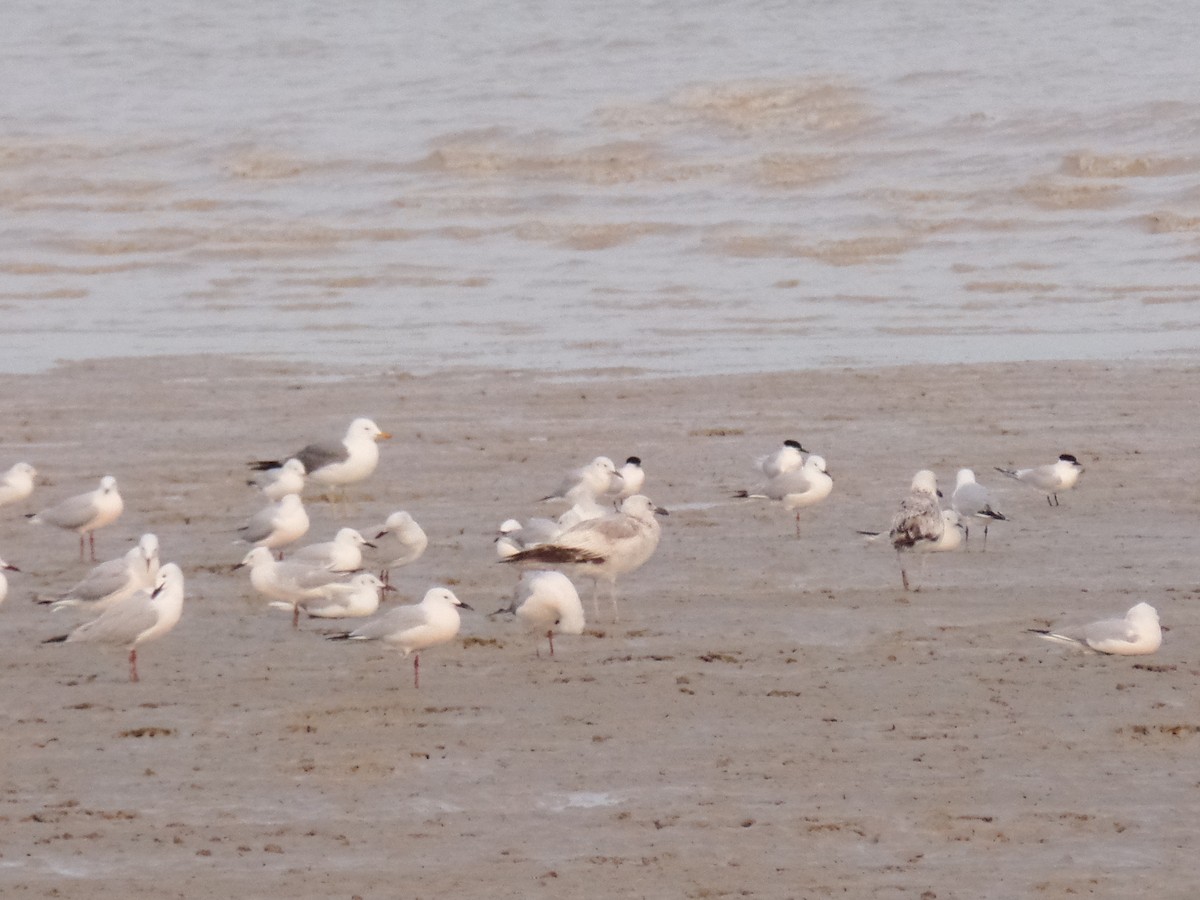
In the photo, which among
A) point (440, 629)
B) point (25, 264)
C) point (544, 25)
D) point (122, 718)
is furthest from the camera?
point (544, 25)

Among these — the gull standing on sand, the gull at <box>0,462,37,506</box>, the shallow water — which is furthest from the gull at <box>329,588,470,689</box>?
the shallow water

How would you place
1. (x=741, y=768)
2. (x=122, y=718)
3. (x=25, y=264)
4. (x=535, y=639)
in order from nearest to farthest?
1. (x=741, y=768)
2. (x=122, y=718)
3. (x=535, y=639)
4. (x=25, y=264)

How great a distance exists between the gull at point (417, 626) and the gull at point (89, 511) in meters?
2.95

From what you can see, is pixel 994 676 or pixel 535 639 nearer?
pixel 994 676

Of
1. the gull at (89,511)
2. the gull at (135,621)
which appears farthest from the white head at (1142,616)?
the gull at (89,511)

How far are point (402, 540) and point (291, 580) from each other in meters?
1.10

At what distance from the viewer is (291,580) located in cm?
1031

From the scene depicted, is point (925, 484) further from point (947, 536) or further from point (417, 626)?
point (417, 626)

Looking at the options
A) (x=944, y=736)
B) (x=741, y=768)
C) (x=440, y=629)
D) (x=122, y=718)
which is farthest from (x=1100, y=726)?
(x=122, y=718)

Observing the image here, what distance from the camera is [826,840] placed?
7.21m

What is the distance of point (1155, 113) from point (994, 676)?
26.6m

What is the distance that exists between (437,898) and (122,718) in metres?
2.53

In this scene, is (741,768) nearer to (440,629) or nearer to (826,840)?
(826,840)

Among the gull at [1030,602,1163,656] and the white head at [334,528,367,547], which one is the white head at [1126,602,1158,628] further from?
the white head at [334,528,367,547]
